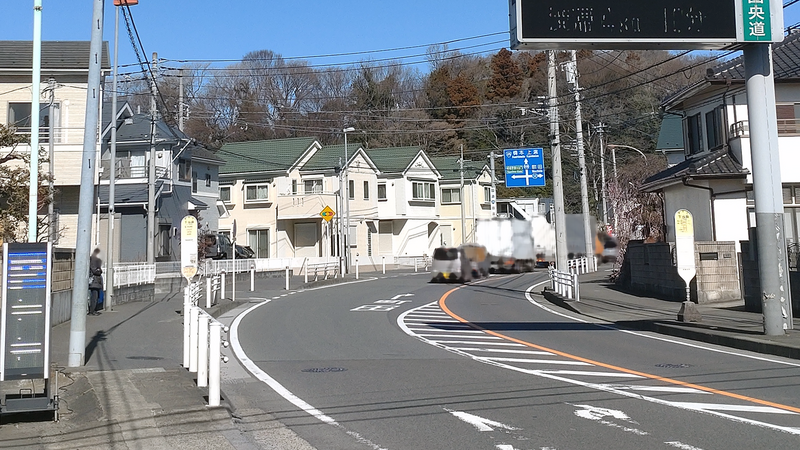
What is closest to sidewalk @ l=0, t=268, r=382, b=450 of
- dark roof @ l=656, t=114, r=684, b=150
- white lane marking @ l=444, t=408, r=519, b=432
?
white lane marking @ l=444, t=408, r=519, b=432

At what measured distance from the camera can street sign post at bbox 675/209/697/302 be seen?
17.0m

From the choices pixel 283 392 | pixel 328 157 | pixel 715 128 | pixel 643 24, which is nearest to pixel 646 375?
pixel 283 392

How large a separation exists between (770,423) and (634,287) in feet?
67.7

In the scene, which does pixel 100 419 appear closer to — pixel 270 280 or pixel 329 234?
pixel 270 280

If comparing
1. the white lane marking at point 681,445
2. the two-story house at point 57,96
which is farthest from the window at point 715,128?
the two-story house at point 57,96

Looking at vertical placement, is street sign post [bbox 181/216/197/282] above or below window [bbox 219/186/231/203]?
below

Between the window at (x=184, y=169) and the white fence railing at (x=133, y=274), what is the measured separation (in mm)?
16317

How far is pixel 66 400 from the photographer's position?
9.06 m

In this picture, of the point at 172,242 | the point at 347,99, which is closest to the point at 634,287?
the point at 172,242

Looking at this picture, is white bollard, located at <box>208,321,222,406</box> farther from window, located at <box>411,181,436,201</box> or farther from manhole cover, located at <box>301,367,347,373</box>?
window, located at <box>411,181,436,201</box>

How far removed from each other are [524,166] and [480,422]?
2286 centimetres

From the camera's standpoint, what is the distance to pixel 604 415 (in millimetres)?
8258

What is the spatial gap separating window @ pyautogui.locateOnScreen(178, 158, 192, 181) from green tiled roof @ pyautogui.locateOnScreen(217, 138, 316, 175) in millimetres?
10408

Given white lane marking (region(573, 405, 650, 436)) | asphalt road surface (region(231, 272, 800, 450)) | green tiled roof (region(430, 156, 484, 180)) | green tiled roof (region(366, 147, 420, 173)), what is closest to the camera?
asphalt road surface (region(231, 272, 800, 450))
